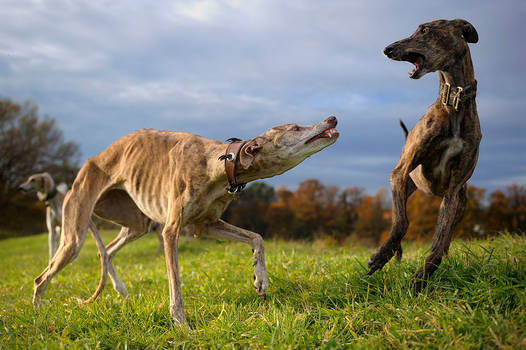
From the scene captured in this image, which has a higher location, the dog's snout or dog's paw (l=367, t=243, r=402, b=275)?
the dog's snout

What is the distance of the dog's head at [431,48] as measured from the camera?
11.3 ft

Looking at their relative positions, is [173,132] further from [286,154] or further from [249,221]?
[249,221]

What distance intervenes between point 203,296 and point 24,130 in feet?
103

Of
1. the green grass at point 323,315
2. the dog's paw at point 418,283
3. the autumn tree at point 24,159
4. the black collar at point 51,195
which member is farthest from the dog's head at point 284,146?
the autumn tree at point 24,159

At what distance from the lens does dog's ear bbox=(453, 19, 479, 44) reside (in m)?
3.60

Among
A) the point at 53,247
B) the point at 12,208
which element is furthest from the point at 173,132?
the point at 12,208

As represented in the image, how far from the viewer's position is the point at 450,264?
149 inches

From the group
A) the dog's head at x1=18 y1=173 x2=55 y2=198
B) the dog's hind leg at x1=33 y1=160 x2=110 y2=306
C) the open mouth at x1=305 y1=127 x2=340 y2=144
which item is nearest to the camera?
the open mouth at x1=305 y1=127 x2=340 y2=144

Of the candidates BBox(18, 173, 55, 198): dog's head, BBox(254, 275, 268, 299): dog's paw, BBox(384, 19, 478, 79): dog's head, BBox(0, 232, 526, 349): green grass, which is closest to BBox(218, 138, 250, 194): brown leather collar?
BBox(254, 275, 268, 299): dog's paw

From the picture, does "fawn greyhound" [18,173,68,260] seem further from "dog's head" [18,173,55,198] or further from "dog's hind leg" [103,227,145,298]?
"dog's hind leg" [103,227,145,298]

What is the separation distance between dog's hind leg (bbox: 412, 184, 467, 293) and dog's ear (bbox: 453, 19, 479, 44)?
1347mm

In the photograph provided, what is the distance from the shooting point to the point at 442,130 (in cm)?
358

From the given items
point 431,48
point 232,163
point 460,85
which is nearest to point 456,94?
Result: point 460,85

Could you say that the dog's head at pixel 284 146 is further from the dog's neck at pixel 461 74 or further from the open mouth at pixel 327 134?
the dog's neck at pixel 461 74
